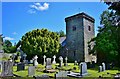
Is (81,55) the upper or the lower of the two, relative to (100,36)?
lower

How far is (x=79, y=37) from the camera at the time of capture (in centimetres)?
3369

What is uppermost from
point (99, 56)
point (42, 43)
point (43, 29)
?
point (43, 29)

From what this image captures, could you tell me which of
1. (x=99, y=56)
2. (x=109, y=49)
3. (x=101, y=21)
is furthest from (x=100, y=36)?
(x=101, y=21)

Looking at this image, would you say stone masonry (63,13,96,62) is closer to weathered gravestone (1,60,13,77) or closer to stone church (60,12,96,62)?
stone church (60,12,96,62)

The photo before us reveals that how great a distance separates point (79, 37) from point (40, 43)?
19.7 feet

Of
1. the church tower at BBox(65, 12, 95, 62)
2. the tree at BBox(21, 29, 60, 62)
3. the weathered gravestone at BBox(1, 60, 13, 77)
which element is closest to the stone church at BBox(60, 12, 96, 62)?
the church tower at BBox(65, 12, 95, 62)

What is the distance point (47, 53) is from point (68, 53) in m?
3.84

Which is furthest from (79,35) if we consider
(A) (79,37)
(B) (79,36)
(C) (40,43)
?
(C) (40,43)

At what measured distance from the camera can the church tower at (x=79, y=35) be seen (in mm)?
33062

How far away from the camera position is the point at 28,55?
33281 mm

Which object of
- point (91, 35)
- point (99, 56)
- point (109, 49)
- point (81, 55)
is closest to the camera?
point (109, 49)

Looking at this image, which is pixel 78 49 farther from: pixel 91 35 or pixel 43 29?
pixel 43 29

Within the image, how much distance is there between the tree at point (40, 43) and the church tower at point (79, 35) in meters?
2.34

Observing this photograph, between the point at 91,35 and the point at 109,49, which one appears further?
the point at 91,35
